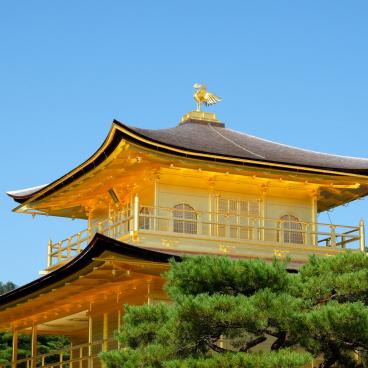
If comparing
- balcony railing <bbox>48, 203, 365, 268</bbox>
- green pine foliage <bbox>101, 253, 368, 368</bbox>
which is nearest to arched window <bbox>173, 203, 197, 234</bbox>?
balcony railing <bbox>48, 203, 365, 268</bbox>

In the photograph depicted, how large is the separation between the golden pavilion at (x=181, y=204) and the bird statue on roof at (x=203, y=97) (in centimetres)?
64

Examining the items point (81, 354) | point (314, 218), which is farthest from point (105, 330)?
point (314, 218)

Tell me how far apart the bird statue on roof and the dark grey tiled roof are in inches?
37.2

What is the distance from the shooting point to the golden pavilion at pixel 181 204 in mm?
20047

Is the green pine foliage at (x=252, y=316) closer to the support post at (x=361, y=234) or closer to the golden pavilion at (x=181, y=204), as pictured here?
the golden pavilion at (x=181, y=204)

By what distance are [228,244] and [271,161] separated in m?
2.27

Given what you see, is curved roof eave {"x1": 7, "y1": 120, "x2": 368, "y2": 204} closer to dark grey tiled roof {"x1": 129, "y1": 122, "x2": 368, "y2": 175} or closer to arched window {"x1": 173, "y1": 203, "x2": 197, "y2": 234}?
dark grey tiled roof {"x1": 129, "y1": 122, "x2": 368, "y2": 175}

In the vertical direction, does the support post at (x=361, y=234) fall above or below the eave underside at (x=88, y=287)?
above

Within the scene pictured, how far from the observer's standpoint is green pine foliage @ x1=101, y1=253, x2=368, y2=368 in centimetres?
1339

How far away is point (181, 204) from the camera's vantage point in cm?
2192

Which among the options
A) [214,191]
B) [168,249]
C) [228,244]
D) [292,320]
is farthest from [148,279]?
[292,320]

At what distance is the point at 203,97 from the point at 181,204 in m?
4.77

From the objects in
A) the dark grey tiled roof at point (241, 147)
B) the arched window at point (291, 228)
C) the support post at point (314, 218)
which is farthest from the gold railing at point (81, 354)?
the support post at point (314, 218)

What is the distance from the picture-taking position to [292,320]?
45.0 ft
